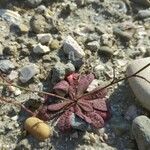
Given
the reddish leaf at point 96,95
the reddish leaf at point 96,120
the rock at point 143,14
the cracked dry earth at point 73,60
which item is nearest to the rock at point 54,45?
the cracked dry earth at point 73,60

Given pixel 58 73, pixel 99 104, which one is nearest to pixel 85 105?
pixel 99 104

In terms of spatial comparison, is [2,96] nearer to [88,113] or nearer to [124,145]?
[88,113]

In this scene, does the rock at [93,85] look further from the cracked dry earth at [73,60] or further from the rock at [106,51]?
the rock at [106,51]

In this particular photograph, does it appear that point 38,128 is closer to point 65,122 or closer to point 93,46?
point 65,122

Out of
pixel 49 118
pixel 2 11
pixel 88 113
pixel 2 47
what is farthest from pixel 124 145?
pixel 2 11

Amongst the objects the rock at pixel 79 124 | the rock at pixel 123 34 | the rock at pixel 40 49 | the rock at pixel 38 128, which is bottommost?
the rock at pixel 38 128

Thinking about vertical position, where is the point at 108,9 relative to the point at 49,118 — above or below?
above

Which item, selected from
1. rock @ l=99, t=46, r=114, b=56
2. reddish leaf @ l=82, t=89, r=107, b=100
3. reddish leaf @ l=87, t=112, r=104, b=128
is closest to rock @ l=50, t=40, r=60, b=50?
rock @ l=99, t=46, r=114, b=56
